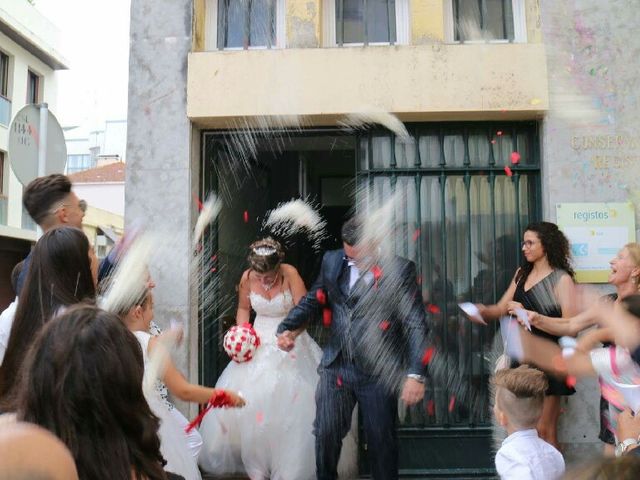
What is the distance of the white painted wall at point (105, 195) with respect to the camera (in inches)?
1251

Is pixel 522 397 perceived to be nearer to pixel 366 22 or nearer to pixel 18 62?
pixel 366 22

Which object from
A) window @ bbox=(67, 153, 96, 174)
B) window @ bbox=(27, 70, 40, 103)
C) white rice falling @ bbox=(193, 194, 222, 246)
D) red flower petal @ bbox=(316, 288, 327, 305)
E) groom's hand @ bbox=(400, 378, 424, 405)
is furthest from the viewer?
window @ bbox=(67, 153, 96, 174)

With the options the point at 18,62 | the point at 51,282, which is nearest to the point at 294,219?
the point at 51,282

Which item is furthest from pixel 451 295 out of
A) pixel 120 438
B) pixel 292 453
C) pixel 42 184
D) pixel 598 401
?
pixel 120 438

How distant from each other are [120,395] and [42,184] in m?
2.67

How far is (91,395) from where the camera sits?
69.8 inches

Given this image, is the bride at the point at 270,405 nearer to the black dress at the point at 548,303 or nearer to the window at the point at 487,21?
the black dress at the point at 548,303

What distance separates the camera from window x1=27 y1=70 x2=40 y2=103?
25.3m

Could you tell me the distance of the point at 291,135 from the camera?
641 cm

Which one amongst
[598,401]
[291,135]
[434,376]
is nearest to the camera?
[598,401]

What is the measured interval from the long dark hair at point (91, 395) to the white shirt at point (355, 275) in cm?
316

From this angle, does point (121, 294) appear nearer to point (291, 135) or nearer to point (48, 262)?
point (48, 262)

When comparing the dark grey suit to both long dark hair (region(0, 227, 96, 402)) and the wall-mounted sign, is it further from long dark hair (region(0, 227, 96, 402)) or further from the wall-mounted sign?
long dark hair (region(0, 227, 96, 402))

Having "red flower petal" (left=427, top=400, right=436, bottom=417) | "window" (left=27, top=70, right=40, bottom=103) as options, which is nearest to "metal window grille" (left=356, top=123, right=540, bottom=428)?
"red flower petal" (left=427, top=400, right=436, bottom=417)
